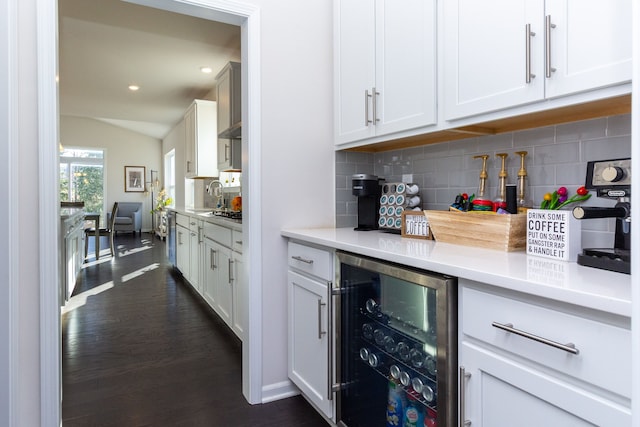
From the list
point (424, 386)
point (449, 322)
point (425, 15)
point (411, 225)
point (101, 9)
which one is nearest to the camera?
point (449, 322)

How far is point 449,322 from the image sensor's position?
3.70 ft

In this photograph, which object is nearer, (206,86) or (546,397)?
(546,397)

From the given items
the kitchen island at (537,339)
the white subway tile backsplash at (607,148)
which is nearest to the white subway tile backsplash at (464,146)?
the white subway tile backsplash at (607,148)

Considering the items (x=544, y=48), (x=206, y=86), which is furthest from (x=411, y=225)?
(x=206, y=86)

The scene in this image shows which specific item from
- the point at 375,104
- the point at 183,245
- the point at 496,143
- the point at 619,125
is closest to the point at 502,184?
the point at 496,143

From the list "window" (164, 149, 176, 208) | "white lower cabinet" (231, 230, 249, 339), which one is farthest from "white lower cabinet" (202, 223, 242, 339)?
"window" (164, 149, 176, 208)

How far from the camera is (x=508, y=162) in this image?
168 centimetres

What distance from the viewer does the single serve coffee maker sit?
2100 mm

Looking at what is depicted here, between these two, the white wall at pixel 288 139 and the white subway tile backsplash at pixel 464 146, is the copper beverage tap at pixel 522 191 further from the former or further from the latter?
the white wall at pixel 288 139

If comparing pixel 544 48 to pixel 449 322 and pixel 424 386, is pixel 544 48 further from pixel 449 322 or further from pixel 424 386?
pixel 424 386

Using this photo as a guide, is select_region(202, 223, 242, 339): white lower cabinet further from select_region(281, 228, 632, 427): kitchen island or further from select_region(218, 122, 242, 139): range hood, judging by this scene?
select_region(281, 228, 632, 427): kitchen island

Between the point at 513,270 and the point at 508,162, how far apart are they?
2.63 feet

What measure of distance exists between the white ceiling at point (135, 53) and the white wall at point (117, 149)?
4.39m

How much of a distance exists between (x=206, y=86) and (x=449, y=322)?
5041mm
